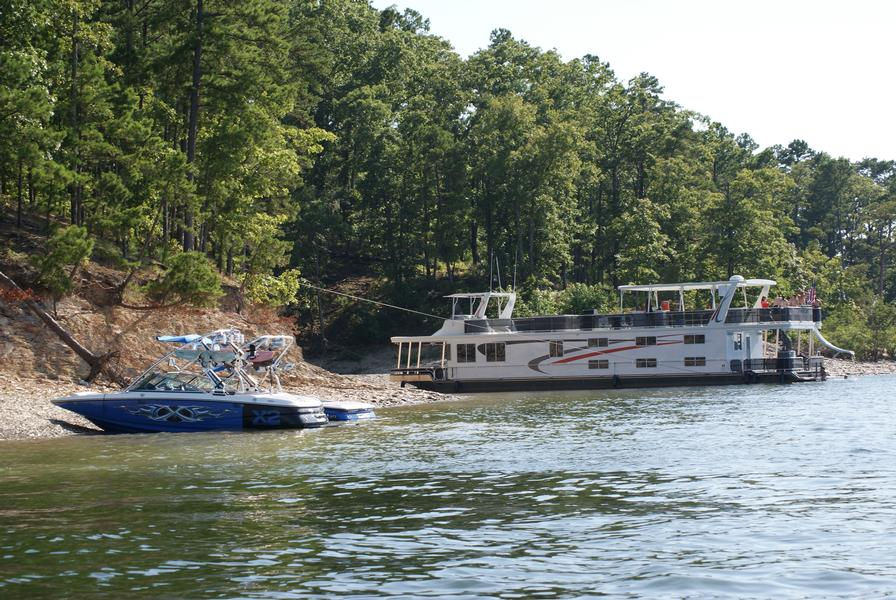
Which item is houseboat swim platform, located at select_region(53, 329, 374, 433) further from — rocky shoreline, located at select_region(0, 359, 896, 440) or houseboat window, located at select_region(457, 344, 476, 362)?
houseboat window, located at select_region(457, 344, 476, 362)

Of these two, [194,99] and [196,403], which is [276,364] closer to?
[196,403]

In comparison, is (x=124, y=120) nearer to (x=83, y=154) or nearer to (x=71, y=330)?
(x=83, y=154)

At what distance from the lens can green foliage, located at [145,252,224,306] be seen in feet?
121

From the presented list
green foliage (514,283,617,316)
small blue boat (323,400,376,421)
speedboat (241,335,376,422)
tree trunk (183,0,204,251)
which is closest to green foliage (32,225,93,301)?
speedboat (241,335,376,422)

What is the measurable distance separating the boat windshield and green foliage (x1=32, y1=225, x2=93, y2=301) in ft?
23.9

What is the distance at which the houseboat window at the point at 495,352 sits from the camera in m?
49.7

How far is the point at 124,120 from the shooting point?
123 ft

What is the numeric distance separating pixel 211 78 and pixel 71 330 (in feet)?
45.4

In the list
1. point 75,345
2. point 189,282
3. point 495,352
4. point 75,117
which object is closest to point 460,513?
point 75,345

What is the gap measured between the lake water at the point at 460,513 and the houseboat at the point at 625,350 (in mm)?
19890

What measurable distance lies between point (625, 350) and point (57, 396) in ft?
86.4

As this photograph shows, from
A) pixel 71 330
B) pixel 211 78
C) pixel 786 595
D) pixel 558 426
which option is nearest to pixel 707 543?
pixel 786 595

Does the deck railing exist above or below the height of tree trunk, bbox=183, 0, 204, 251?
below

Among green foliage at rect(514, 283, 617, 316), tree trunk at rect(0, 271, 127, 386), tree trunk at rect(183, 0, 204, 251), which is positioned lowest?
tree trunk at rect(0, 271, 127, 386)
